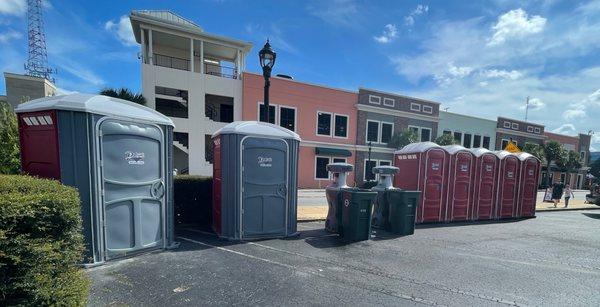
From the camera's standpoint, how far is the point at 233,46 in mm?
20250

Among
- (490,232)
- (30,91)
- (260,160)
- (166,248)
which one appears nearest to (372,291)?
(260,160)

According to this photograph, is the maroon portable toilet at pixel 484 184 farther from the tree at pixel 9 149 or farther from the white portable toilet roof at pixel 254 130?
the tree at pixel 9 149

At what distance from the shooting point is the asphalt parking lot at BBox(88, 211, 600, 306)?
3.71 metres

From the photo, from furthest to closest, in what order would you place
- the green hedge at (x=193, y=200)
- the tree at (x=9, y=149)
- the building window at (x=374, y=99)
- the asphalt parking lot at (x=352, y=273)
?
the building window at (x=374, y=99) < the green hedge at (x=193, y=200) < the tree at (x=9, y=149) < the asphalt parking lot at (x=352, y=273)

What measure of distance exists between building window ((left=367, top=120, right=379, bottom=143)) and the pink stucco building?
5.22 feet

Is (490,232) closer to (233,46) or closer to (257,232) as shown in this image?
(257,232)

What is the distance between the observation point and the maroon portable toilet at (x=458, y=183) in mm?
9484

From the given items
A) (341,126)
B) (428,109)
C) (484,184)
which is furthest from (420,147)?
(428,109)

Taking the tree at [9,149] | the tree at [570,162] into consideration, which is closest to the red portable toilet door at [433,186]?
the tree at [9,149]

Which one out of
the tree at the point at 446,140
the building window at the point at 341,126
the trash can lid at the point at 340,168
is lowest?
the trash can lid at the point at 340,168

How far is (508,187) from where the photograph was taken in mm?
10930

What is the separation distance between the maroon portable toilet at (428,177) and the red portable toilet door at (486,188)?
1857 mm

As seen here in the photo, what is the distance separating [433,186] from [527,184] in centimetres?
560

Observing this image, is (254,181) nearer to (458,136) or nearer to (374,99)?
(374,99)
